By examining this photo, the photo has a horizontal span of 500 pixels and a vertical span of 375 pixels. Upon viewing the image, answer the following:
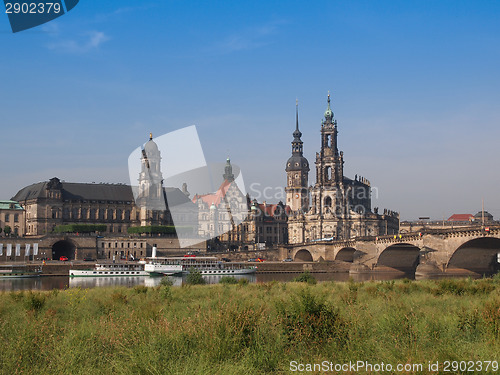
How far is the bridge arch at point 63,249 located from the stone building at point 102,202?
7.71 meters

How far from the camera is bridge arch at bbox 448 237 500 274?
218ft

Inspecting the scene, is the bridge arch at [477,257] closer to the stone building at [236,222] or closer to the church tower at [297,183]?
the stone building at [236,222]

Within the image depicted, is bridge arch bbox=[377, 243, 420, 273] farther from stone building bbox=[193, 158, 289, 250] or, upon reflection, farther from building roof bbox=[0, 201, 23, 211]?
building roof bbox=[0, 201, 23, 211]

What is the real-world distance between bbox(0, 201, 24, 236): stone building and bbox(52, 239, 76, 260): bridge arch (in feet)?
40.4

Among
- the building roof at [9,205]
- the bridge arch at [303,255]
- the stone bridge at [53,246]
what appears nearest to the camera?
the stone bridge at [53,246]

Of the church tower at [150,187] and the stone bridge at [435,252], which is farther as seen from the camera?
the church tower at [150,187]

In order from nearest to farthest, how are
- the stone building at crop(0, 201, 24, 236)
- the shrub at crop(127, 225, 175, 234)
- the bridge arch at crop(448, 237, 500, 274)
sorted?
the bridge arch at crop(448, 237, 500, 274), the shrub at crop(127, 225, 175, 234), the stone building at crop(0, 201, 24, 236)

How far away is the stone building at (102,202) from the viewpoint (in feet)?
384

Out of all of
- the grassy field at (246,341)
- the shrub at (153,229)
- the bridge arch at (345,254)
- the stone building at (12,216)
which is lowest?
the bridge arch at (345,254)

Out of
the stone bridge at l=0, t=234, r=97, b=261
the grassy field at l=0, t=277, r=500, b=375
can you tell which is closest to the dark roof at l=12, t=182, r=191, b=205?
the stone bridge at l=0, t=234, r=97, b=261

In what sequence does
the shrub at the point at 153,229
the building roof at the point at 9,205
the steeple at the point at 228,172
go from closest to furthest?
1. the shrub at the point at 153,229
2. the building roof at the point at 9,205
3. the steeple at the point at 228,172

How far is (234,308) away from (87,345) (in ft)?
11.7

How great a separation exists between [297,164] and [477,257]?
→ 9599cm

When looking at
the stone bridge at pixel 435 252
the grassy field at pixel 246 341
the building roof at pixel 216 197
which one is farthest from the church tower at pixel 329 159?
the grassy field at pixel 246 341
